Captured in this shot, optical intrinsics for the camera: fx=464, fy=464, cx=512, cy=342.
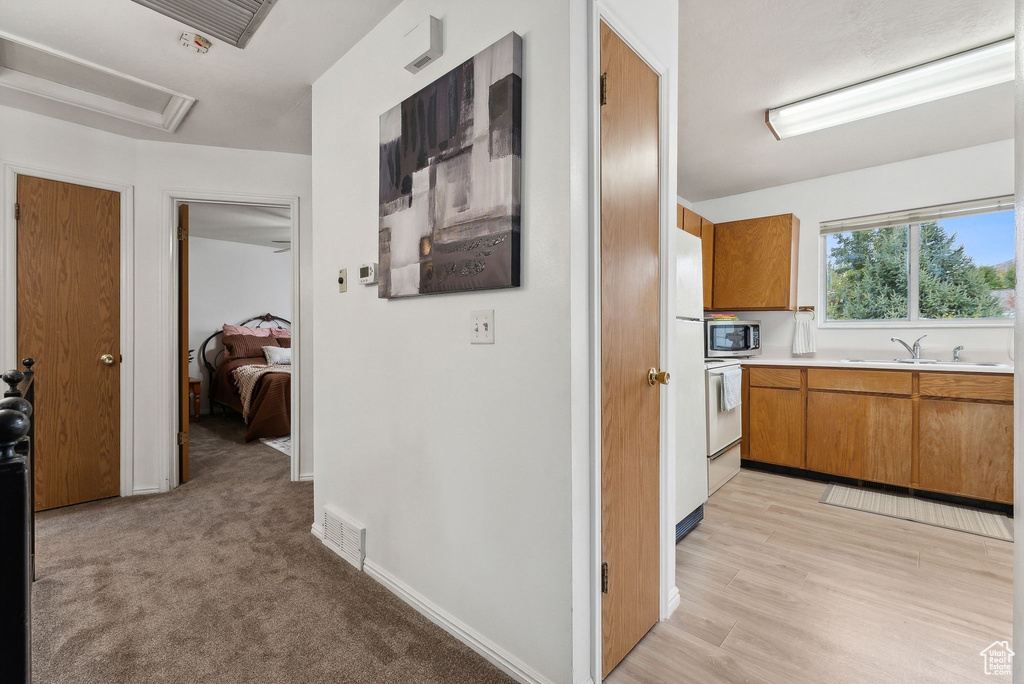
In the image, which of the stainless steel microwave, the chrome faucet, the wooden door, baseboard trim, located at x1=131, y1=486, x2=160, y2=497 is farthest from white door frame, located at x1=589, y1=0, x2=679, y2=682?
baseboard trim, located at x1=131, y1=486, x2=160, y2=497

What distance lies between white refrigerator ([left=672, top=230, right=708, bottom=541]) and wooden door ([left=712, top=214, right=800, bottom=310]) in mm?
1620

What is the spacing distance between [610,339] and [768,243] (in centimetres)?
323

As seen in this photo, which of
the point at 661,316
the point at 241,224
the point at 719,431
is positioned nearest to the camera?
the point at 661,316

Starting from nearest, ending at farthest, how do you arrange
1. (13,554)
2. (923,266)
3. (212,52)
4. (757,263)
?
(13,554) < (212,52) < (923,266) < (757,263)

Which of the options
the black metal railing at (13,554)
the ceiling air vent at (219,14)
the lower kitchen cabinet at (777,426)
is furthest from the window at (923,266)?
the black metal railing at (13,554)

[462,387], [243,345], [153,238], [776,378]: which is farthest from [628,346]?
[243,345]

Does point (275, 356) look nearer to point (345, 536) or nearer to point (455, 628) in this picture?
point (345, 536)

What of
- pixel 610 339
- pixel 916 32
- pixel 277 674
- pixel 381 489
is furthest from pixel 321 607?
pixel 916 32

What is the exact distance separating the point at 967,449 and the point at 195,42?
188 inches

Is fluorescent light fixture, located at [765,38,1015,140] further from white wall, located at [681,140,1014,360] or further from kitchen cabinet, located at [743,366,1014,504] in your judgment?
kitchen cabinet, located at [743,366,1014,504]

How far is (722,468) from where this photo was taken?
3.25 metres

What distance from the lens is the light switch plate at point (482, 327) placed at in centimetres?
151

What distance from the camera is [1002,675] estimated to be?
1.48 m

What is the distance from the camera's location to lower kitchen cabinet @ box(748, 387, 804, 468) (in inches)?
139
